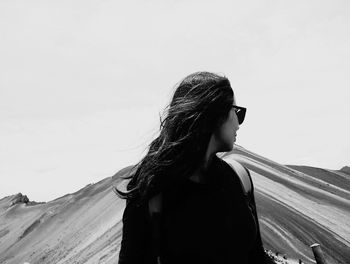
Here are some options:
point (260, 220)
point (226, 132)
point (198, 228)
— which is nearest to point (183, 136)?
point (226, 132)

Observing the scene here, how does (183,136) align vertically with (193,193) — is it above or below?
above

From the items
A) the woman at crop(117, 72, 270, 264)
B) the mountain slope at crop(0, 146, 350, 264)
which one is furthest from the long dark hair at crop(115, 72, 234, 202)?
the mountain slope at crop(0, 146, 350, 264)

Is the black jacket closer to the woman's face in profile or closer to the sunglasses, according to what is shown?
the woman's face in profile

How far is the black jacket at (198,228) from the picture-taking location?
190 centimetres

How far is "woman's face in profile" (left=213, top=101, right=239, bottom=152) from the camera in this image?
6.51ft

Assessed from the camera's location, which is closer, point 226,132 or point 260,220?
point 226,132

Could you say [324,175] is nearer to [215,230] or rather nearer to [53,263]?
[53,263]

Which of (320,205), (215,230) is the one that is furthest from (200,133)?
(320,205)

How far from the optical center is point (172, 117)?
1971 mm

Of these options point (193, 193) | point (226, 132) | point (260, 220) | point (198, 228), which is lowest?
point (260, 220)

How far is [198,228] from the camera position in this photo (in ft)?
6.33

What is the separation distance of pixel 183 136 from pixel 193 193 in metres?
0.22

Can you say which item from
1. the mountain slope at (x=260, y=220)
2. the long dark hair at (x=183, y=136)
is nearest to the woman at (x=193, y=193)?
the long dark hair at (x=183, y=136)

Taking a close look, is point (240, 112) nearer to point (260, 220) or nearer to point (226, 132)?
point (226, 132)
